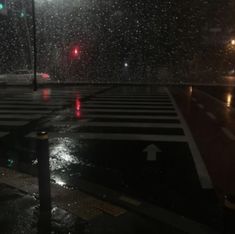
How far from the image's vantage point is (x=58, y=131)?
32.7 ft

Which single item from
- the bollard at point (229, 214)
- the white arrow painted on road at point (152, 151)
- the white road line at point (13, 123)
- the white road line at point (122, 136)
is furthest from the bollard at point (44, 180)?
the white road line at point (13, 123)

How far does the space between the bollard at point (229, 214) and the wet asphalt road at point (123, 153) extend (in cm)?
83

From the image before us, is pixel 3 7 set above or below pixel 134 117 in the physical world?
above

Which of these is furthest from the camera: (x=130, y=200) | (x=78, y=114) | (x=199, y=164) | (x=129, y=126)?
(x=78, y=114)

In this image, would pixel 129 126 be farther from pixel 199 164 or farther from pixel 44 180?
pixel 44 180

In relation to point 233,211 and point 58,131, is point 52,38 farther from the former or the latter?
point 233,211

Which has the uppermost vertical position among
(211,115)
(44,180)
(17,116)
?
(44,180)

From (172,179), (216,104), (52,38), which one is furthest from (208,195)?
(52,38)

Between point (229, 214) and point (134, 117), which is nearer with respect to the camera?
point (229, 214)

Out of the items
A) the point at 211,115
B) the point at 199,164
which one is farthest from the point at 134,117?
the point at 199,164

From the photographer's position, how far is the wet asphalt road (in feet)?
17.8

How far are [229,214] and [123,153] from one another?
4.26 meters

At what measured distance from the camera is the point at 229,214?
3.57 meters

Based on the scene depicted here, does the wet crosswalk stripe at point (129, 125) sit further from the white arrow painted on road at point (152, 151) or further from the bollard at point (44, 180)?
the bollard at point (44, 180)
